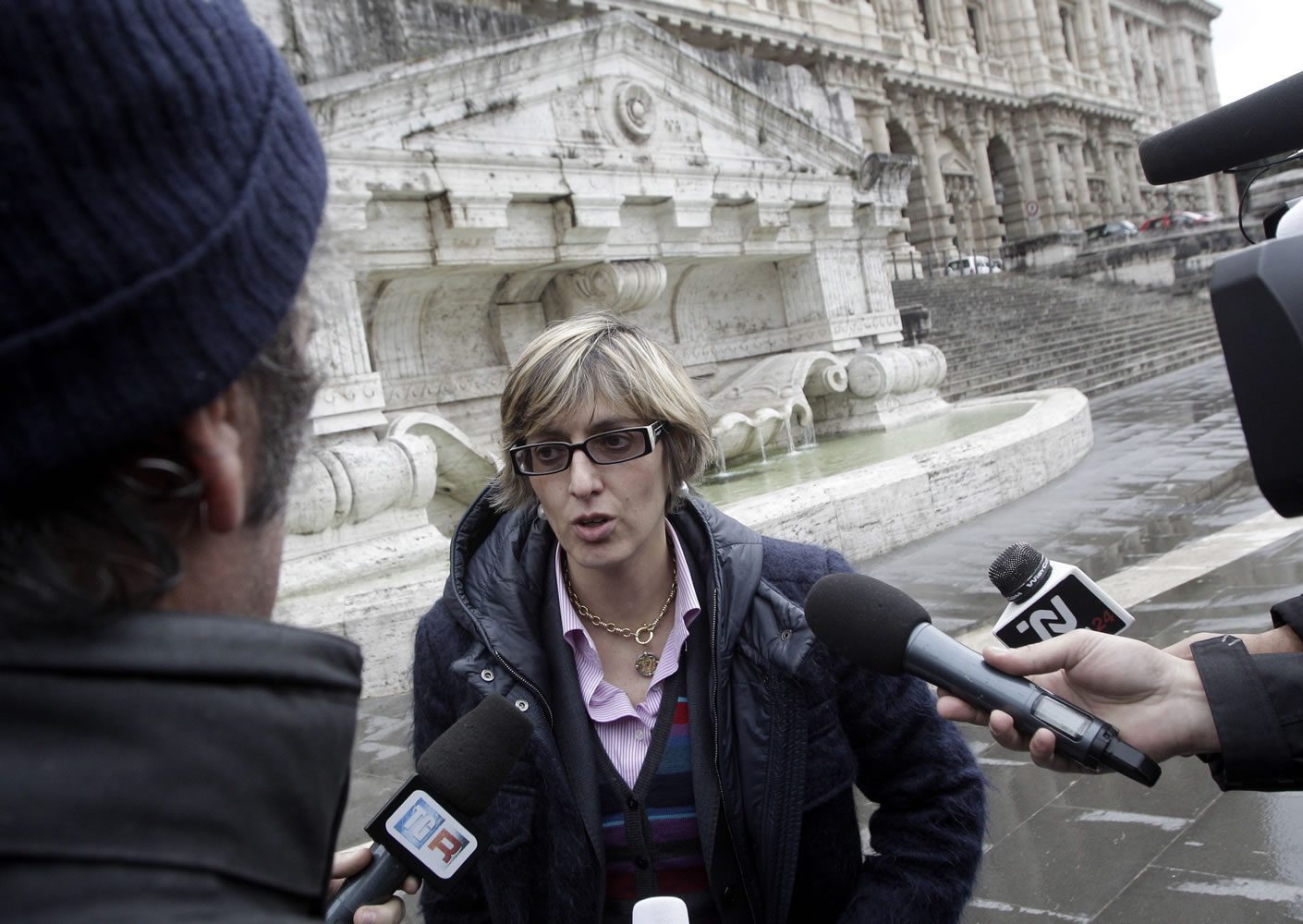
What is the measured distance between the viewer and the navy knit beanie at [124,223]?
67 cm

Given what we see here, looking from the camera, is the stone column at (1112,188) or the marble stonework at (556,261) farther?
the stone column at (1112,188)

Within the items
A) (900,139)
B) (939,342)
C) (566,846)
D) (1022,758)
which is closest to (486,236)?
(1022,758)

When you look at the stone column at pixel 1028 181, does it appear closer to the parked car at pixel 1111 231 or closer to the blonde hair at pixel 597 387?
the parked car at pixel 1111 231

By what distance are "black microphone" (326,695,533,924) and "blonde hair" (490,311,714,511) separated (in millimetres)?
804

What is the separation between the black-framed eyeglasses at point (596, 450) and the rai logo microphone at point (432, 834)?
2.78 ft

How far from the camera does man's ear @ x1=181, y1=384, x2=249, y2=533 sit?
783 millimetres

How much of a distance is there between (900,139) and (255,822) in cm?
3990

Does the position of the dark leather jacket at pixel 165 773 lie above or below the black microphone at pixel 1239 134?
below

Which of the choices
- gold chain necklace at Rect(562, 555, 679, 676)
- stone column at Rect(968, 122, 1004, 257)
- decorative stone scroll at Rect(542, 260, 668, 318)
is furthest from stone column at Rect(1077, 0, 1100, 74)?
gold chain necklace at Rect(562, 555, 679, 676)

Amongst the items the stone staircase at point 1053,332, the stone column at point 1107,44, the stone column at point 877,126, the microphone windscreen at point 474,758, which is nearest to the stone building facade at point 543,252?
the microphone windscreen at point 474,758

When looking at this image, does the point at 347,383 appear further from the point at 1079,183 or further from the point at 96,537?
the point at 1079,183

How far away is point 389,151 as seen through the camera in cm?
688

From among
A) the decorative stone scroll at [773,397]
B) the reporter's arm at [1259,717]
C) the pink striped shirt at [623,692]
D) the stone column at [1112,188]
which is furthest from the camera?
the stone column at [1112,188]

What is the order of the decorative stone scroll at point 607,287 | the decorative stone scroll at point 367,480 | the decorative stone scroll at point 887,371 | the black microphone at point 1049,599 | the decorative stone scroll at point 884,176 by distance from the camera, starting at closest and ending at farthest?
the black microphone at point 1049,599, the decorative stone scroll at point 367,480, the decorative stone scroll at point 607,287, the decorative stone scroll at point 887,371, the decorative stone scroll at point 884,176
